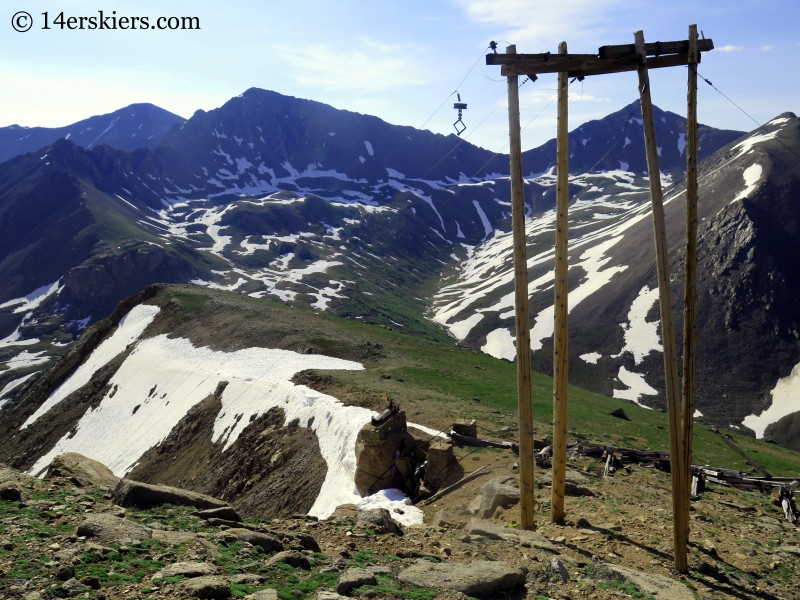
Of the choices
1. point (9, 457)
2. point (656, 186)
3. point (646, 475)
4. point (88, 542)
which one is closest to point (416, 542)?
point (88, 542)

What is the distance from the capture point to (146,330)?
74625 millimetres

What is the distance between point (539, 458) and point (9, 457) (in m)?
59.4

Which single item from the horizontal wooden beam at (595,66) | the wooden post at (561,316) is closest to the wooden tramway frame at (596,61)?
the horizontal wooden beam at (595,66)

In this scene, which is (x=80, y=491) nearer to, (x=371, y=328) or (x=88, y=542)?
(x=88, y=542)

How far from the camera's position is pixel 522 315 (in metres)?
17.7

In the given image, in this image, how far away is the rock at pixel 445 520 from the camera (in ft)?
66.9

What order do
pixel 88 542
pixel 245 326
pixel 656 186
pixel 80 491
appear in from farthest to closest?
pixel 245 326 < pixel 80 491 < pixel 656 186 < pixel 88 542

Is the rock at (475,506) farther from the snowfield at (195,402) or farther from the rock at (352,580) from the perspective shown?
the rock at (352,580)

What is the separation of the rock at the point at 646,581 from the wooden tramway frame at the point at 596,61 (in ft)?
45.6

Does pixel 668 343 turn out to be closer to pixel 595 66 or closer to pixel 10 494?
pixel 595 66

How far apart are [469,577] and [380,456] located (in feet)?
58.6

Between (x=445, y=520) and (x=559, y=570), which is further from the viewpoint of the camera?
(x=445, y=520)

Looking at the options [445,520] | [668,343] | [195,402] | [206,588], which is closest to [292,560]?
[206,588]

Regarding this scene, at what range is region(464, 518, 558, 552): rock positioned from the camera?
16078 mm
